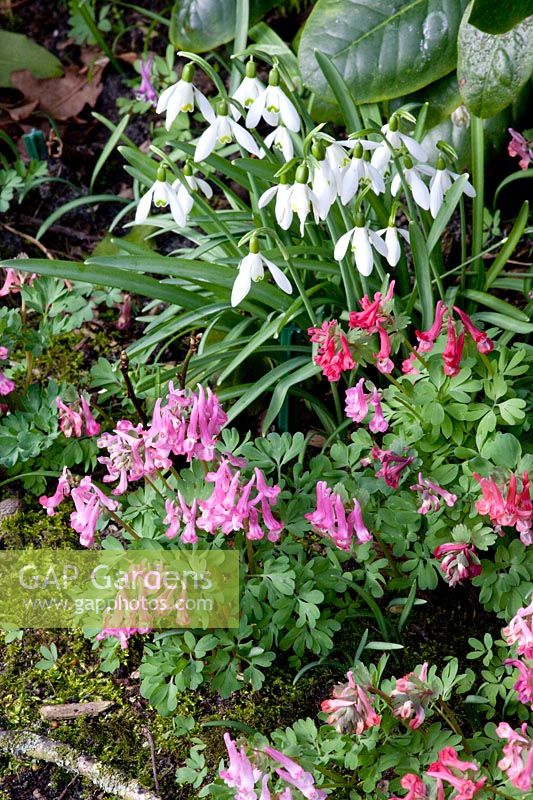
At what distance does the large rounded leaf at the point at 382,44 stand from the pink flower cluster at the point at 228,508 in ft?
3.71

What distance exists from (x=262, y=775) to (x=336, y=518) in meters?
0.43

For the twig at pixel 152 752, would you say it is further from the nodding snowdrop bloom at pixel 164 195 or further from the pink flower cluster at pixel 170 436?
the nodding snowdrop bloom at pixel 164 195

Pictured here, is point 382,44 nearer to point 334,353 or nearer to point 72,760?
point 334,353

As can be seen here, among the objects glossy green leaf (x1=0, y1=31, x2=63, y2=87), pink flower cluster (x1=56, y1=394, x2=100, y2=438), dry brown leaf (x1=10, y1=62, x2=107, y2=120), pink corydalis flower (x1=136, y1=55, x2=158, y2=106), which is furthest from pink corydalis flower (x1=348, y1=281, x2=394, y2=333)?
glossy green leaf (x1=0, y1=31, x2=63, y2=87)

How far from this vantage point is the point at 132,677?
1.90 meters

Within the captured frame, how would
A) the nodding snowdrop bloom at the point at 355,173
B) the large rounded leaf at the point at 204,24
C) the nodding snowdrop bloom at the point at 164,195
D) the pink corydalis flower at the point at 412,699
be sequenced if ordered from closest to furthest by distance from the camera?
the pink corydalis flower at the point at 412,699 < the nodding snowdrop bloom at the point at 355,173 < the nodding snowdrop bloom at the point at 164,195 < the large rounded leaf at the point at 204,24

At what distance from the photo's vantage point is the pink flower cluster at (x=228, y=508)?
1564mm

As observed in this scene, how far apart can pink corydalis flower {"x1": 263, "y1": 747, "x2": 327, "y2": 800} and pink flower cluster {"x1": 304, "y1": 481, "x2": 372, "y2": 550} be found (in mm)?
375

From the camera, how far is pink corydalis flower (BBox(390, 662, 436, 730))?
4.60 ft

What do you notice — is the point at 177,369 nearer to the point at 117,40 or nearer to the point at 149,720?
the point at 149,720

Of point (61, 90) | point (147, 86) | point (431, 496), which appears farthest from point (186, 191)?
point (61, 90)

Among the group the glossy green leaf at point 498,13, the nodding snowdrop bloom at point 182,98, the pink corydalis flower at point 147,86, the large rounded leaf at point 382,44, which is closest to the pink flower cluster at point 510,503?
the nodding snowdrop bloom at point 182,98

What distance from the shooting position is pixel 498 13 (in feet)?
6.28

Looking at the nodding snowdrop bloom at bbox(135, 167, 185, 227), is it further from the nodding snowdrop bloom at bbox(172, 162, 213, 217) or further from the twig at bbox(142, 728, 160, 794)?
the twig at bbox(142, 728, 160, 794)
